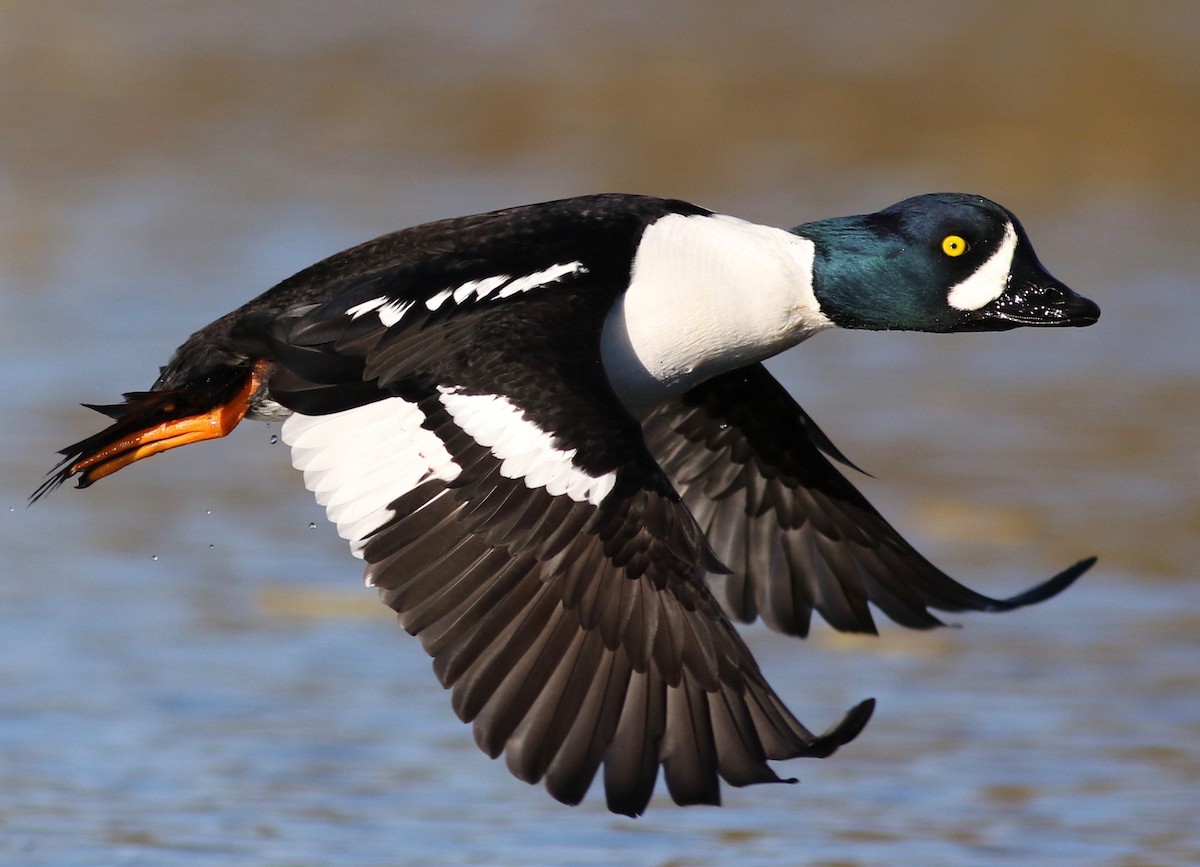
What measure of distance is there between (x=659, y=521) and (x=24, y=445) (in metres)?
5.45

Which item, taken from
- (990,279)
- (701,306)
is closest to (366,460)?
(701,306)

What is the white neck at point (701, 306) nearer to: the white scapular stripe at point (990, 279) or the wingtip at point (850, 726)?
the white scapular stripe at point (990, 279)

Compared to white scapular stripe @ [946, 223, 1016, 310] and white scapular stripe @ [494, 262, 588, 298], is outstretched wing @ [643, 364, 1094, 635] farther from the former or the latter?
white scapular stripe @ [494, 262, 588, 298]

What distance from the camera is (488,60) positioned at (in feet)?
56.0

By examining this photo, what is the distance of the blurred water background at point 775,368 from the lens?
21.3ft

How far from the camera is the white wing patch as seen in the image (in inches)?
223

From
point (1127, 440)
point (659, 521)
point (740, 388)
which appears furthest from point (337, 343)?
point (1127, 440)

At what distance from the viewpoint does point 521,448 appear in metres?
5.23

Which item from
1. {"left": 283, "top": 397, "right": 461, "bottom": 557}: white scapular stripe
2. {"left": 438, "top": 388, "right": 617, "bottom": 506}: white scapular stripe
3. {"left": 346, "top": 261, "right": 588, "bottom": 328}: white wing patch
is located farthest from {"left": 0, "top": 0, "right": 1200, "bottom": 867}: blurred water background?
{"left": 346, "top": 261, "right": 588, "bottom": 328}: white wing patch

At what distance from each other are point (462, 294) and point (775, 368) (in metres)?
5.76

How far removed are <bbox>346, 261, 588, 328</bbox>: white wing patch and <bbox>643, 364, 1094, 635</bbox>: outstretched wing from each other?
1.27 metres

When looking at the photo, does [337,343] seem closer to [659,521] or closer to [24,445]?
[659,521]

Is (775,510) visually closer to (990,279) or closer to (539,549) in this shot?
(990,279)

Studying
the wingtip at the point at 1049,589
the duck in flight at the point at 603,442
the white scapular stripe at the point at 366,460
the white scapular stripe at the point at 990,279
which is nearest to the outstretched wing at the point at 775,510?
the duck in flight at the point at 603,442
